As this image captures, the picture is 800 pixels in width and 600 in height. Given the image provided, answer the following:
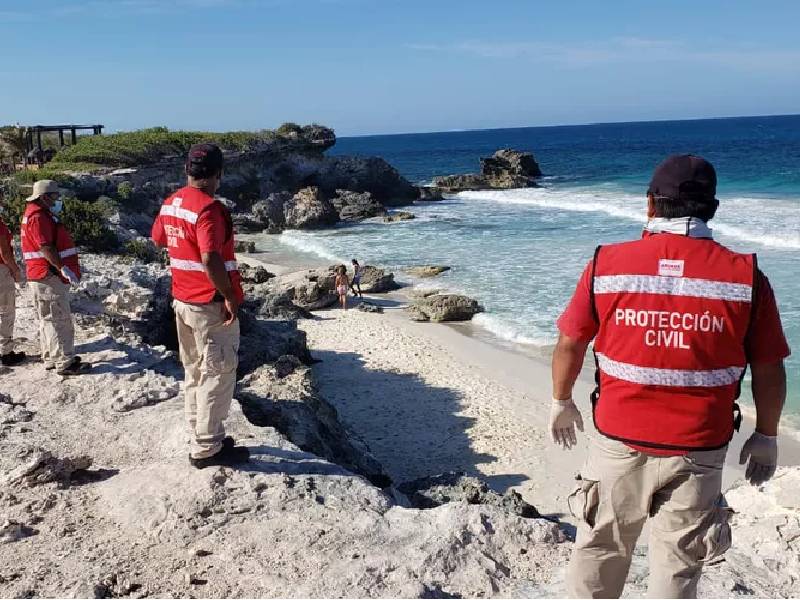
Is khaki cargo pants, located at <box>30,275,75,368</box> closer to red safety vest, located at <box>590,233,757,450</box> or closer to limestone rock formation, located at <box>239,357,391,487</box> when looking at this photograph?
limestone rock formation, located at <box>239,357,391,487</box>

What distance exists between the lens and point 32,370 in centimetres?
680

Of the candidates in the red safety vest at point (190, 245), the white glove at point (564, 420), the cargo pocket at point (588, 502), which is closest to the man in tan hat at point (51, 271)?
the red safety vest at point (190, 245)

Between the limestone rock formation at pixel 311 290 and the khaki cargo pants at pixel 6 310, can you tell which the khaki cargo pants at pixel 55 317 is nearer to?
the khaki cargo pants at pixel 6 310

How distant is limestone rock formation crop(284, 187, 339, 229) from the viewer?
33281mm

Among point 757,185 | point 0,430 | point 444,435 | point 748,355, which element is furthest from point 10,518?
point 757,185

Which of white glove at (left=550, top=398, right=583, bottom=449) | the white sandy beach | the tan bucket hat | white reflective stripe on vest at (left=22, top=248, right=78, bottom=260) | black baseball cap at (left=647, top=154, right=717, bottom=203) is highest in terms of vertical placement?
black baseball cap at (left=647, top=154, right=717, bottom=203)

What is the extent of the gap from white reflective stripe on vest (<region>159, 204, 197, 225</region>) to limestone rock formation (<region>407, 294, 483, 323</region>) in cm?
1170

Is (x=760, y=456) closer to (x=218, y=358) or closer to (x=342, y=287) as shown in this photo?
(x=218, y=358)

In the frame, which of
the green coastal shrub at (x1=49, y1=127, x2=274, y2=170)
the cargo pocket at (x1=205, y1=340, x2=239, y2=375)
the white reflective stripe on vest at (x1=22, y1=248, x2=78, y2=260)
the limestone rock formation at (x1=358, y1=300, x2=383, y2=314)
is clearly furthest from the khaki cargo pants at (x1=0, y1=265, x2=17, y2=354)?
the green coastal shrub at (x1=49, y1=127, x2=274, y2=170)

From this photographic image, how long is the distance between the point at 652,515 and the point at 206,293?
3.06 metres

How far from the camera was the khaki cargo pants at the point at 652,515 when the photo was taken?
2803 mm

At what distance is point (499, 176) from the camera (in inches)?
2063

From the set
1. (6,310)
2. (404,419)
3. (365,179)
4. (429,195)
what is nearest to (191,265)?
(6,310)

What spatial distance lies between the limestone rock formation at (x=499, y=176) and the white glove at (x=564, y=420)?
152ft
